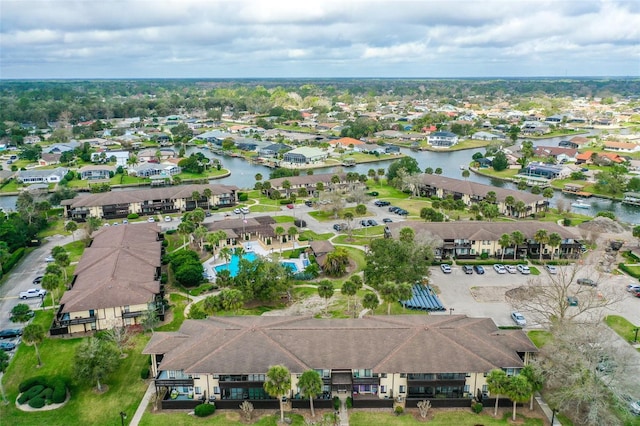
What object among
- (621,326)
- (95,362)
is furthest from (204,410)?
(621,326)

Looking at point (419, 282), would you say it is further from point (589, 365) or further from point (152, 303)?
point (152, 303)

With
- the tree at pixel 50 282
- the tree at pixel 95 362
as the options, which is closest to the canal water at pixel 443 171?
the tree at pixel 50 282

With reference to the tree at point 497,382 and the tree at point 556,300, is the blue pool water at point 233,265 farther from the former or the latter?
the tree at point 497,382

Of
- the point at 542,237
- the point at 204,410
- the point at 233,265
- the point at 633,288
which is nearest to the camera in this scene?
the point at 204,410

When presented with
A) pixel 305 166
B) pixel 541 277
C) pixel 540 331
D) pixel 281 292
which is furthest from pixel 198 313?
pixel 305 166

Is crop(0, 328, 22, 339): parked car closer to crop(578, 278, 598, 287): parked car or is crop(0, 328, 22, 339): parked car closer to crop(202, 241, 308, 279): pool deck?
crop(202, 241, 308, 279): pool deck

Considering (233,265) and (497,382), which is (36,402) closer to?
(233,265)
